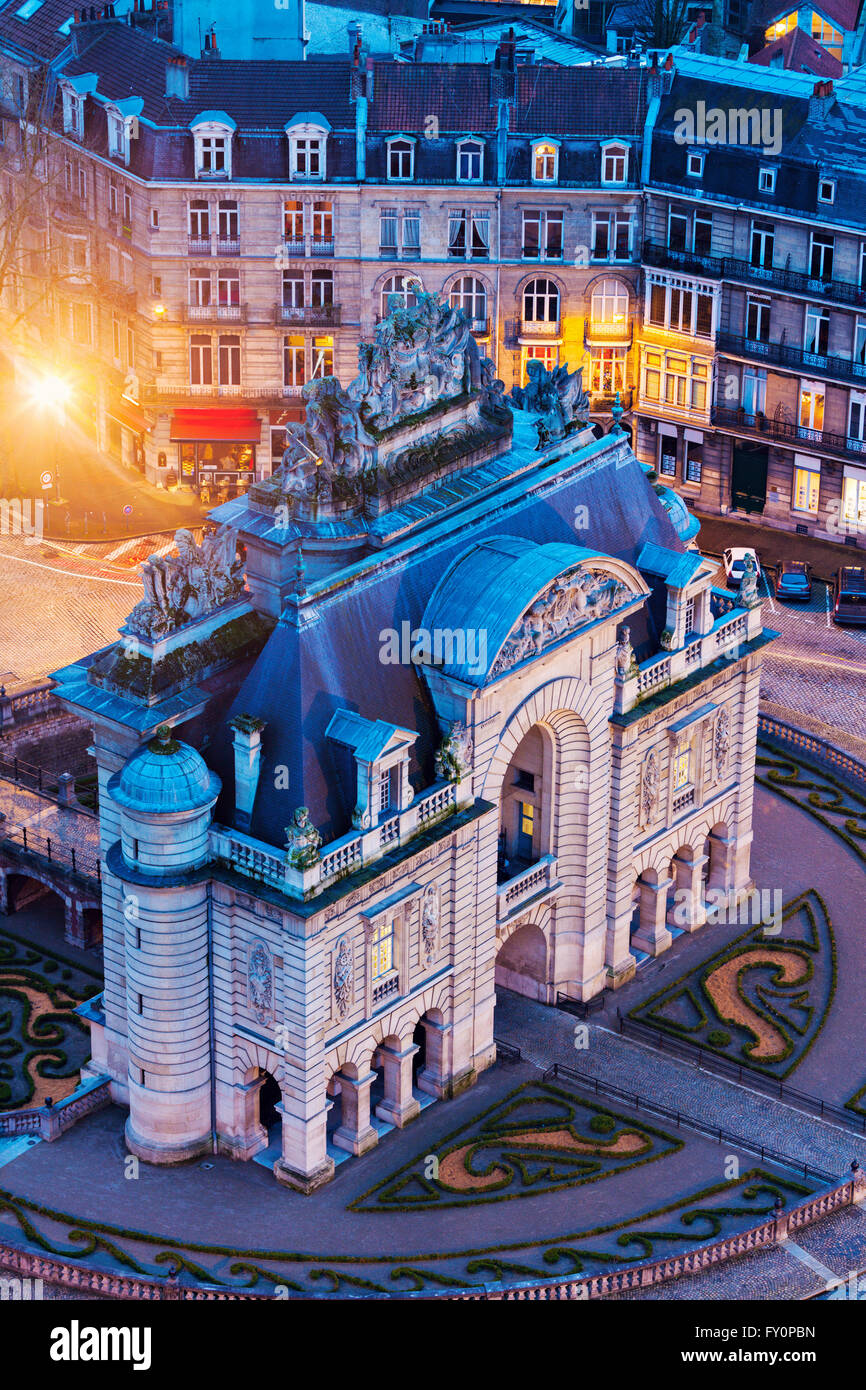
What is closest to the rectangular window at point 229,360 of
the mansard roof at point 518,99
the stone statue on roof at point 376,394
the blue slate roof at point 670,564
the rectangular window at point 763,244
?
the mansard roof at point 518,99

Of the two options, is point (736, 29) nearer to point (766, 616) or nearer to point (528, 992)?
point (766, 616)

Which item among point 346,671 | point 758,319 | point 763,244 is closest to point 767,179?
point 763,244

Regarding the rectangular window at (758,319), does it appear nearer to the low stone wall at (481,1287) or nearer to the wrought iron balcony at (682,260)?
the wrought iron balcony at (682,260)

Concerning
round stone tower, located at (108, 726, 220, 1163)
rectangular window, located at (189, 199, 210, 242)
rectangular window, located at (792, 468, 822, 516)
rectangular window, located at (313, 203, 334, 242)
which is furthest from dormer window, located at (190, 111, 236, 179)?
round stone tower, located at (108, 726, 220, 1163)

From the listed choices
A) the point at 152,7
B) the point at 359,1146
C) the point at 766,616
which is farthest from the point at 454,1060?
the point at 152,7

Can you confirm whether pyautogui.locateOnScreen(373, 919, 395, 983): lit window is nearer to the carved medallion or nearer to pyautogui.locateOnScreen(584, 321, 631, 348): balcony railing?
the carved medallion

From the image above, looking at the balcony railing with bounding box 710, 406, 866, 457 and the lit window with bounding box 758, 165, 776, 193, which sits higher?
the lit window with bounding box 758, 165, 776, 193
